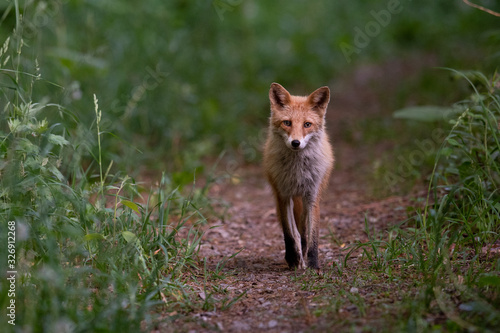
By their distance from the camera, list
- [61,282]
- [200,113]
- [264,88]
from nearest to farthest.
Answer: [61,282]
[200,113]
[264,88]

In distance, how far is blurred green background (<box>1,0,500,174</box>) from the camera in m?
6.16

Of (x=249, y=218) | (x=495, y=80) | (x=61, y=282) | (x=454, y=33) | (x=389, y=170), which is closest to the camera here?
(x=61, y=282)

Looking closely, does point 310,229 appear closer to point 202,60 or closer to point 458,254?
point 458,254

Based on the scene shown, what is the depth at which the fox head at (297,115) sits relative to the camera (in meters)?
4.01

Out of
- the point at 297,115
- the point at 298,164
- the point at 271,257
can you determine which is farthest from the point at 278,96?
the point at 271,257

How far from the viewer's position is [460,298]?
9.50 ft

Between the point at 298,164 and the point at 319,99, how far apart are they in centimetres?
59

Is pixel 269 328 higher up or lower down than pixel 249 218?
lower down

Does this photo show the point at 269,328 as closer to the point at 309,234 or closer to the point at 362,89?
the point at 309,234

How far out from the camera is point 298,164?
418cm

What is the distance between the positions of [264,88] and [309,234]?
595cm

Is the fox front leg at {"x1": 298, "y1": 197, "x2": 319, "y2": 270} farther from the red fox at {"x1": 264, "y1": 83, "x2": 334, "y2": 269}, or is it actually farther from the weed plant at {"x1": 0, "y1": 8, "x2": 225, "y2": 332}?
the weed plant at {"x1": 0, "y1": 8, "x2": 225, "y2": 332}

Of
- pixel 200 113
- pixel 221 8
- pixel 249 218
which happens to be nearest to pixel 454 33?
pixel 221 8

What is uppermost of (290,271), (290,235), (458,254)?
(290,235)
